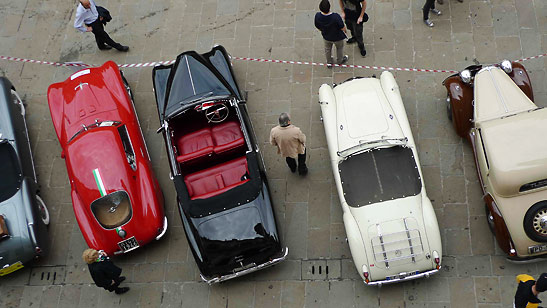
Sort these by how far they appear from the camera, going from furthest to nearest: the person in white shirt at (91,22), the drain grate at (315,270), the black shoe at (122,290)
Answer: the person in white shirt at (91,22), the black shoe at (122,290), the drain grate at (315,270)

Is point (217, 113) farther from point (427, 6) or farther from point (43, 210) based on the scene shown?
point (427, 6)

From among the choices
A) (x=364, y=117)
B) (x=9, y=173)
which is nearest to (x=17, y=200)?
(x=9, y=173)

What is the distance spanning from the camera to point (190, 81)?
10.3 meters

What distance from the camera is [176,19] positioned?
1241cm

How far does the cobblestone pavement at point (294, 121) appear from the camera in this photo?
9312 mm

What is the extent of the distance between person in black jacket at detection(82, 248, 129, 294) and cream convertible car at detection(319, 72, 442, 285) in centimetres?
348

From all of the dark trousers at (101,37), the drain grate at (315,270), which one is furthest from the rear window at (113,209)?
the dark trousers at (101,37)

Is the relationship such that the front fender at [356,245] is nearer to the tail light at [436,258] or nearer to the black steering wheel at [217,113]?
the tail light at [436,258]

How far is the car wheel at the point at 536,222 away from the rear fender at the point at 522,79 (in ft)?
6.71

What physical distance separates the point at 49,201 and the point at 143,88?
2.69m

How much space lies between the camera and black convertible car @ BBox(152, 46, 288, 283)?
356 inches

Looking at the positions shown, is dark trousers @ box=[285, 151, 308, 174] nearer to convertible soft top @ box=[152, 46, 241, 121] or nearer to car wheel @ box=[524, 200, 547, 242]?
convertible soft top @ box=[152, 46, 241, 121]

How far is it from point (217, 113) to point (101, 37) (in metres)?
3.34

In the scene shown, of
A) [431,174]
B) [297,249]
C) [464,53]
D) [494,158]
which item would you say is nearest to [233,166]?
[297,249]
